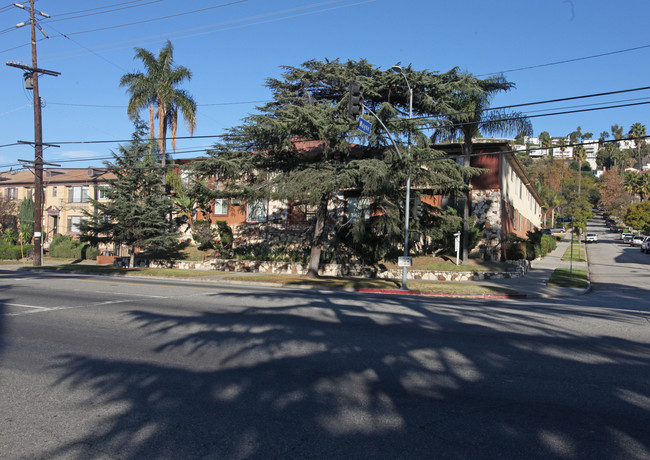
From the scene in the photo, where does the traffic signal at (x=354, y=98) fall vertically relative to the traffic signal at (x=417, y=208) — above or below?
above

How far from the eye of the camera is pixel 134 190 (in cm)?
3111

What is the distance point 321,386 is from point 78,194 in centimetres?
4966

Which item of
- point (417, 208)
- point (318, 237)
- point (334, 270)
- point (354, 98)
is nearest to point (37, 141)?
point (318, 237)

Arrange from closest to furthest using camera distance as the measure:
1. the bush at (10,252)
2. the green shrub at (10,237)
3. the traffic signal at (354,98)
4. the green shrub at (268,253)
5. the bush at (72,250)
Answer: the traffic signal at (354,98)
the green shrub at (268,253)
the bush at (72,250)
the bush at (10,252)
the green shrub at (10,237)

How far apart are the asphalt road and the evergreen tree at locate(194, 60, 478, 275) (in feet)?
40.6

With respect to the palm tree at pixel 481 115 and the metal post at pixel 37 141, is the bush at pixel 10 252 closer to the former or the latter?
the metal post at pixel 37 141

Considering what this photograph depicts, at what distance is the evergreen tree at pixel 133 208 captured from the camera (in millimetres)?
30062

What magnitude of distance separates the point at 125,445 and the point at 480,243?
28346 millimetres

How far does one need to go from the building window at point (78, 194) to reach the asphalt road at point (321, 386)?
1629 inches

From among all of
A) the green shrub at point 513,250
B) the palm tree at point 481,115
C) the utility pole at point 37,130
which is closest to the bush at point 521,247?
the green shrub at point 513,250

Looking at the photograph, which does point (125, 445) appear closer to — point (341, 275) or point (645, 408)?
point (645, 408)

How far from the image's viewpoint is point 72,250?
137ft

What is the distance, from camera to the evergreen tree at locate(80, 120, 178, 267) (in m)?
30.1

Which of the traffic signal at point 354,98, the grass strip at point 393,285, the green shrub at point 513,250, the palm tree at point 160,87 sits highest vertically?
the palm tree at point 160,87
